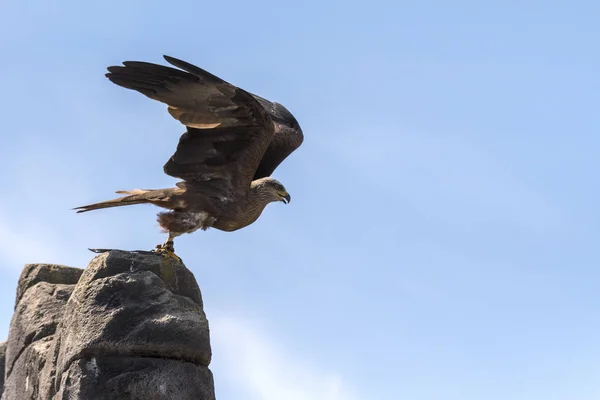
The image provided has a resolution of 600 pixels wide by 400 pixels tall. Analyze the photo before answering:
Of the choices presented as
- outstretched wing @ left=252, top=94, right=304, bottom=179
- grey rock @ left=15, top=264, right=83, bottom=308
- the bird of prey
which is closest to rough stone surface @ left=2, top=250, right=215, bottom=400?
the bird of prey

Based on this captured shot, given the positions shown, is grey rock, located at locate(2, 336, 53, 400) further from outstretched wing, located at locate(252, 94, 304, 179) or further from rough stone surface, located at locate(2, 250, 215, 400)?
outstretched wing, located at locate(252, 94, 304, 179)

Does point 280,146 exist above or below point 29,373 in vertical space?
above

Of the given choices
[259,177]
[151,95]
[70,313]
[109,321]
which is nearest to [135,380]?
[109,321]

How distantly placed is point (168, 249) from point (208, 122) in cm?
164

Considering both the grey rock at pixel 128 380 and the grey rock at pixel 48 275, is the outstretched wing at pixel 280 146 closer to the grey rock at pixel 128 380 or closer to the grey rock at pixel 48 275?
the grey rock at pixel 48 275

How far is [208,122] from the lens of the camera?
32.1 ft

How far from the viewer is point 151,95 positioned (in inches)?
373

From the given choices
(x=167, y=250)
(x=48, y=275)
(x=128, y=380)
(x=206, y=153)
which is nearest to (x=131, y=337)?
(x=128, y=380)

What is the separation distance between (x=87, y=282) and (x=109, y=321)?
566 mm

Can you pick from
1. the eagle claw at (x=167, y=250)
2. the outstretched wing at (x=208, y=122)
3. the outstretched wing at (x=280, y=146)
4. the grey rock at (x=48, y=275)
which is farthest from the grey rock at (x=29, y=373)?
the outstretched wing at (x=280, y=146)

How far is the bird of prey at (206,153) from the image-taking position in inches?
369

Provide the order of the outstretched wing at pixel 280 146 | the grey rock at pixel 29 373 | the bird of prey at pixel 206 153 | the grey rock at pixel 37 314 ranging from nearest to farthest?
1. the grey rock at pixel 29 373
2. the grey rock at pixel 37 314
3. the bird of prey at pixel 206 153
4. the outstretched wing at pixel 280 146

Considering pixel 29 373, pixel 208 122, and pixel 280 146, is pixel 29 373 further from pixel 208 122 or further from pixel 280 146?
pixel 280 146

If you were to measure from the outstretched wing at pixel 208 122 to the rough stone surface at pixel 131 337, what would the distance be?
6.18 feet
